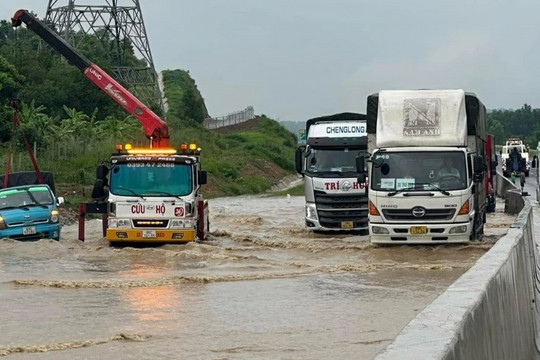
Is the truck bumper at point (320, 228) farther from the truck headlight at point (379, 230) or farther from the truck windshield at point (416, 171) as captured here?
the truck windshield at point (416, 171)

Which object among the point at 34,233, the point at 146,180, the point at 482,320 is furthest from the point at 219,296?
the point at 34,233

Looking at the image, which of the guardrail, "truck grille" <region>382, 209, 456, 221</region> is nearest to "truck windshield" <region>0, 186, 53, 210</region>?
"truck grille" <region>382, 209, 456, 221</region>

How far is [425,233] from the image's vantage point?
73.3ft

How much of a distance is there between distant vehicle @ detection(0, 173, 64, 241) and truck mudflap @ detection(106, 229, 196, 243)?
2.35 m

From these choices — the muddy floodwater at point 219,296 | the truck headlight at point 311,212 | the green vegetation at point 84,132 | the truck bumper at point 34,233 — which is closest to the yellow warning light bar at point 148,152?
the muddy floodwater at point 219,296

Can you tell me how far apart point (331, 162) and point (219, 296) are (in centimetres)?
1265

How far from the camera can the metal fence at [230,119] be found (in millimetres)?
105562

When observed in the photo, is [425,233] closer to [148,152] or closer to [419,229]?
[419,229]

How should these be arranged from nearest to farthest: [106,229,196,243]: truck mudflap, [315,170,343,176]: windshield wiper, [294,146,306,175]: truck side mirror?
[106,229,196,243]: truck mudflap, [294,146,306,175]: truck side mirror, [315,170,343,176]: windshield wiper

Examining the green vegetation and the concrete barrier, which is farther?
the green vegetation

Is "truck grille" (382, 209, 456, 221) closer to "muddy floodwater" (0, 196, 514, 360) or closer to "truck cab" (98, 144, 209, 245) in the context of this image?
"muddy floodwater" (0, 196, 514, 360)

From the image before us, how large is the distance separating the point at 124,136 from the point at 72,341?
4899 centimetres

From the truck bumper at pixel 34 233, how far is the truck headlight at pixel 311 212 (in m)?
6.30

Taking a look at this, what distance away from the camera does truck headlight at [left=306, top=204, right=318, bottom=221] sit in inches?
1120
